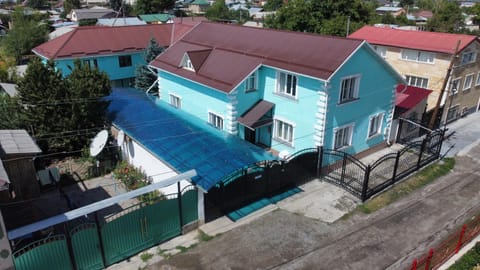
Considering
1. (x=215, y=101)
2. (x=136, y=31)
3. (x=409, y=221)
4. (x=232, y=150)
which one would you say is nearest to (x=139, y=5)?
(x=136, y=31)

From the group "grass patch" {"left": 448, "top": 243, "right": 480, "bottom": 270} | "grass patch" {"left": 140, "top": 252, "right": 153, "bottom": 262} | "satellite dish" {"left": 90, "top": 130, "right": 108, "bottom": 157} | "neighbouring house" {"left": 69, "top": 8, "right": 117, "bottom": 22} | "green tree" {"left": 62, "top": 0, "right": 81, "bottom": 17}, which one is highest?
"green tree" {"left": 62, "top": 0, "right": 81, "bottom": 17}

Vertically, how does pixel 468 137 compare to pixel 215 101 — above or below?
below

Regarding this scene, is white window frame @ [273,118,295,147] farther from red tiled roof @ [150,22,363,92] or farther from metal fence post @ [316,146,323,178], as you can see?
red tiled roof @ [150,22,363,92]

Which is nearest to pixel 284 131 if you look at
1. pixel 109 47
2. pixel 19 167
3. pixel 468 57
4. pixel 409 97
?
pixel 409 97

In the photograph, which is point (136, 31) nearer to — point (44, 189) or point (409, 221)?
point (44, 189)

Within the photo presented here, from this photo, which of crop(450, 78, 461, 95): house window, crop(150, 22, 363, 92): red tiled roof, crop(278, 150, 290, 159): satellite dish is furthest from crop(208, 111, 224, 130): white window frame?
crop(450, 78, 461, 95): house window

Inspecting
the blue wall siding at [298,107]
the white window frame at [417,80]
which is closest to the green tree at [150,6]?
the white window frame at [417,80]
